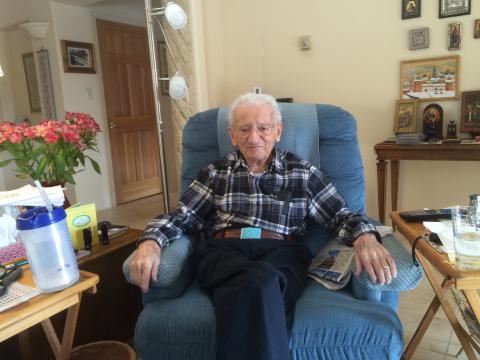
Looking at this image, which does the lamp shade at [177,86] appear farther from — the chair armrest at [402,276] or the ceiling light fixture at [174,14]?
the chair armrest at [402,276]

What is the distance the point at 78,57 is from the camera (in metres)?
3.91

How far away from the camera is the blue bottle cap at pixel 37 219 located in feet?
2.94

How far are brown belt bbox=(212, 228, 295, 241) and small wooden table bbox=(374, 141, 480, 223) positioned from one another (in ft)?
4.41

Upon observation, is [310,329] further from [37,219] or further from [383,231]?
[37,219]

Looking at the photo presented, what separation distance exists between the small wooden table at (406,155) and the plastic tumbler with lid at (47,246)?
2.10 m

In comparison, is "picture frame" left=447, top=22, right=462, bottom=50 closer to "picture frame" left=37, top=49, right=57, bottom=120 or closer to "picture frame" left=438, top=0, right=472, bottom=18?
"picture frame" left=438, top=0, right=472, bottom=18

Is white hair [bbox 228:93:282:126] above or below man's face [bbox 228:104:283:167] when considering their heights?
above

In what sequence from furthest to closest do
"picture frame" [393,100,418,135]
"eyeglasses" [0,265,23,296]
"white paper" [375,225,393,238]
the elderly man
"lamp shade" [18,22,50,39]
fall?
1. "lamp shade" [18,22,50,39]
2. "picture frame" [393,100,418,135]
3. "white paper" [375,225,393,238]
4. the elderly man
5. "eyeglasses" [0,265,23,296]

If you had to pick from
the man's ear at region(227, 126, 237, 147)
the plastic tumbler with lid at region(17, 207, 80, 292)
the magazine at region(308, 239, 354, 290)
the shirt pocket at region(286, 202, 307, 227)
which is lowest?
the magazine at region(308, 239, 354, 290)

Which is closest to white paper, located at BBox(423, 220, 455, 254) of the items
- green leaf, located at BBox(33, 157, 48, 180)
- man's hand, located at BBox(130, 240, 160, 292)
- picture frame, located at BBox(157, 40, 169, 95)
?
man's hand, located at BBox(130, 240, 160, 292)

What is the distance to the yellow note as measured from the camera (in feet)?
4.85

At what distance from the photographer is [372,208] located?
10.0 ft

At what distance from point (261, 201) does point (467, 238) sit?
2.33ft

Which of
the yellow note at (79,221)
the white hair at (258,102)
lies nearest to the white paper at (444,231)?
the white hair at (258,102)
